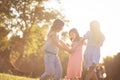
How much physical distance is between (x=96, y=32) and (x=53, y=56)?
1.53 meters

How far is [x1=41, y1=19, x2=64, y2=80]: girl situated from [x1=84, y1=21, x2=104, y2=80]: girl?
0.94 metres

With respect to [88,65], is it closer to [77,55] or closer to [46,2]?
[77,55]

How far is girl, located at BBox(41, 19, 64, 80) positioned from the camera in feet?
38.2

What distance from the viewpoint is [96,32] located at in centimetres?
1208

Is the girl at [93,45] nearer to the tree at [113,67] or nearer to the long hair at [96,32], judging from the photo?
the long hair at [96,32]

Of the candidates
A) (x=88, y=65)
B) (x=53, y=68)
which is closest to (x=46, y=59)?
(x=53, y=68)

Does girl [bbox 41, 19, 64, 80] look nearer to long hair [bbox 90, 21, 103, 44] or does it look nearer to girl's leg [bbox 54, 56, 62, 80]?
girl's leg [bbox 54, 56, 62, 80]

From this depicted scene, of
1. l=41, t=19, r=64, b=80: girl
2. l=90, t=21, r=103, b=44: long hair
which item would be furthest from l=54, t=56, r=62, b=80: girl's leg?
l=90, t=21, r=103, b=44: long hair

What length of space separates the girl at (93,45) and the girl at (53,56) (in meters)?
0.94

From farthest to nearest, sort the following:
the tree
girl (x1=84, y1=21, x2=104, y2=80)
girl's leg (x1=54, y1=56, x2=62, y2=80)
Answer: the tree < girl (x1=84, y1=21, x2=104, y2=80) < girl's leg (x1=54, y1=56, x2=62, y2=80)

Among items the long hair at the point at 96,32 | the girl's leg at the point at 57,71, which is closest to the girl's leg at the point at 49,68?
the girl's leg at the point at 57,71

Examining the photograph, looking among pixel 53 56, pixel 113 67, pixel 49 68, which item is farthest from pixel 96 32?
pixel 113 67

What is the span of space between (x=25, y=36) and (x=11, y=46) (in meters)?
3.10

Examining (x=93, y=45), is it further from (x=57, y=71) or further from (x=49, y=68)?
(x=49, y=68)
